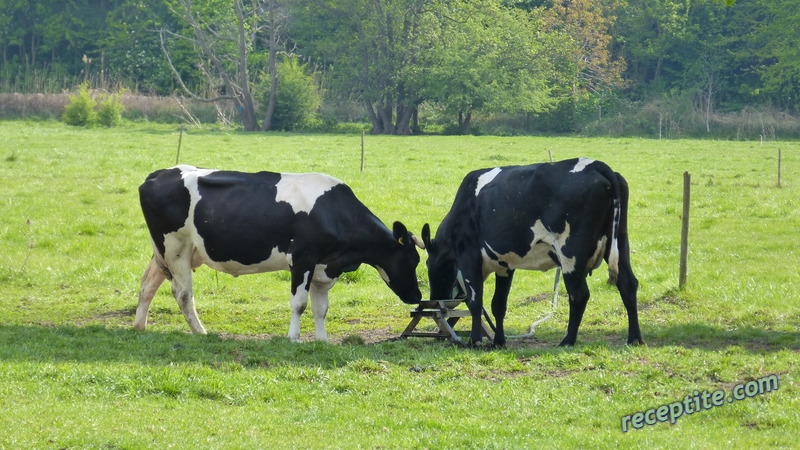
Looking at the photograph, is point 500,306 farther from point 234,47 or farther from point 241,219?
point 234,47

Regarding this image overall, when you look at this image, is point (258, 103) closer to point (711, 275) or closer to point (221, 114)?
point (221, 114)

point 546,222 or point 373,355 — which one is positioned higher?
point 546,222

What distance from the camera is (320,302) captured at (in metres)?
12.3

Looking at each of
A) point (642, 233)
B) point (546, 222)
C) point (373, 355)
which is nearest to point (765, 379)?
point (546, 222)

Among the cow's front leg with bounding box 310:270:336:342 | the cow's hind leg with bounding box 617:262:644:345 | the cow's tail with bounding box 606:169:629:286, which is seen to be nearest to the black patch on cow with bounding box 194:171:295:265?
the cow's front leg with bounding box 310:270:336:342

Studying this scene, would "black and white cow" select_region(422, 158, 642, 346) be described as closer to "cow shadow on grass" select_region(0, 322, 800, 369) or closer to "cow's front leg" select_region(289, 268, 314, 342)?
"cow shadow on grass" select_region(0, 322, 800, 369)

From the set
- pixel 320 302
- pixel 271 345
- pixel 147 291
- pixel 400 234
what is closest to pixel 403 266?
pixel 400 234

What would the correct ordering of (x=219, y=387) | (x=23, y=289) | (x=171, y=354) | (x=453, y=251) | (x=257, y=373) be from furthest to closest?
(x=23, y=289), (x=453, y=251), (x=171, y=354), (x=257, y=373), (x=219, y=387)

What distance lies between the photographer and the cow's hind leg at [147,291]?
12688mm

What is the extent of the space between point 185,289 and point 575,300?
4848mm

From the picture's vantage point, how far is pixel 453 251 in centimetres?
1261

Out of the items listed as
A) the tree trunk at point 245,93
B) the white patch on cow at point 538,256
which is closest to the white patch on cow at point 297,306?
the white patch on cow at point 538,256

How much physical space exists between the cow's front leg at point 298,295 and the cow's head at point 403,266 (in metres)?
1.16

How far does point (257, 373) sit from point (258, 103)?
2353 inches
